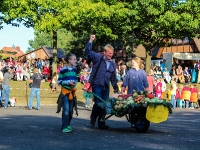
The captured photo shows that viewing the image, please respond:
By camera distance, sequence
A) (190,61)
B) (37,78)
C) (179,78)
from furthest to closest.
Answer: (190,61)
(179,78)
(37,78)

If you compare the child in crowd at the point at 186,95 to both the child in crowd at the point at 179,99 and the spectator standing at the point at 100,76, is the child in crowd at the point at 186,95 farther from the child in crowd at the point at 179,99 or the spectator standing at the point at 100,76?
the spectator standing at the point at 100,76

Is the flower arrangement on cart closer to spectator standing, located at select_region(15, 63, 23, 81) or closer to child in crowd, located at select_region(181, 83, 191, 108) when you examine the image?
child in crowd, located at select_region(181, 83, 191, 108)

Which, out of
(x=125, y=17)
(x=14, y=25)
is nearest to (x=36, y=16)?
(x=14, y=25)

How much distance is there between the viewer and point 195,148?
9.34 meters

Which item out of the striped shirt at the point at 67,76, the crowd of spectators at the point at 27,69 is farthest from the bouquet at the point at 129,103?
the crowd of spectators at the point at 27,69

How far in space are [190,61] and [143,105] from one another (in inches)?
1801

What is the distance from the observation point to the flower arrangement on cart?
1205 centimetres

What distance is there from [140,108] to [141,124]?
355 millimetres

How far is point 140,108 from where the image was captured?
12453mm

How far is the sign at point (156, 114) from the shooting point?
39.2ft

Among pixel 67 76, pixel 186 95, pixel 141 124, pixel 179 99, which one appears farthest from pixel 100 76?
pixel 179 99

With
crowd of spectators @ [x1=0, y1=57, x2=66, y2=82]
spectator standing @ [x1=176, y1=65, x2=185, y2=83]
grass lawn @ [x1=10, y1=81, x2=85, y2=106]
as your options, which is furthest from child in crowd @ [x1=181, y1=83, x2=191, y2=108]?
spectator standing @ [x1=176, y1=65, x2=185, y2=83]

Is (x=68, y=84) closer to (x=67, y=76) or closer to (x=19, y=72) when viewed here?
(x=67, y=76)

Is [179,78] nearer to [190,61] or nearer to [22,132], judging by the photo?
[190,61]
